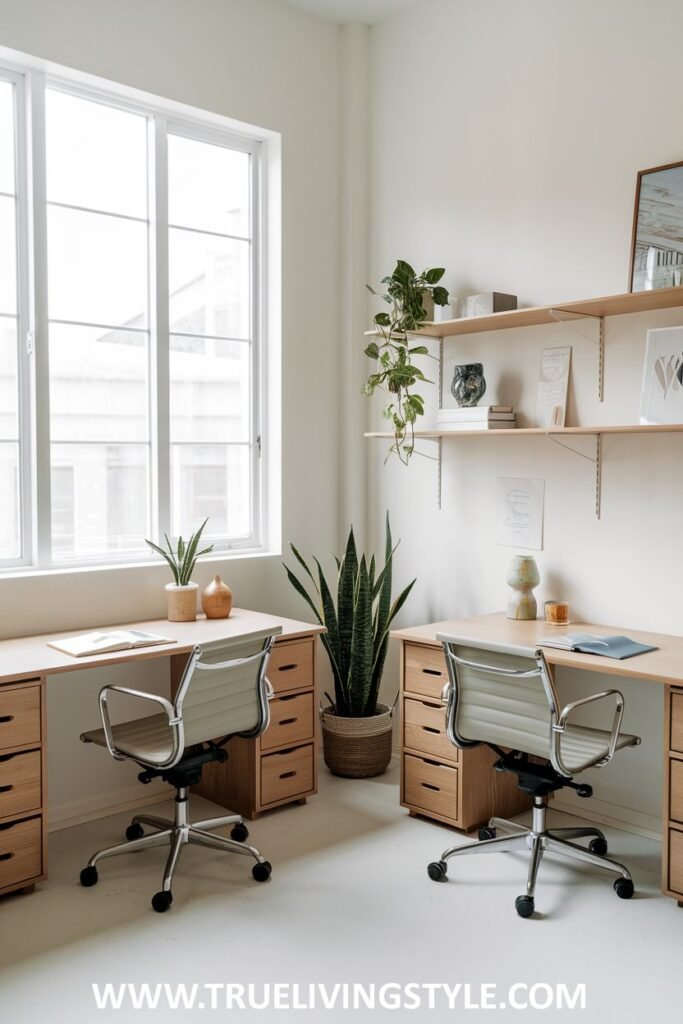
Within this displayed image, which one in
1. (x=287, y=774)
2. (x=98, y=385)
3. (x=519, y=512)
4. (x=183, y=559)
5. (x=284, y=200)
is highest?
(x=284, y=200)

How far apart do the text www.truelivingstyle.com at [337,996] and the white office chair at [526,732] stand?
384mm

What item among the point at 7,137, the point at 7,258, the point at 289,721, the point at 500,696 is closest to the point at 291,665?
the point at 289,721

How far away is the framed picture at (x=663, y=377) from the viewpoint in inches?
122

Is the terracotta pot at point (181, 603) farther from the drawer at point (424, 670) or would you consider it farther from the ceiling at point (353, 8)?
the ceiling at point (353, 8)

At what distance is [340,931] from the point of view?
2582 mm

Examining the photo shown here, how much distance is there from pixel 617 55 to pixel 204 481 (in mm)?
2281

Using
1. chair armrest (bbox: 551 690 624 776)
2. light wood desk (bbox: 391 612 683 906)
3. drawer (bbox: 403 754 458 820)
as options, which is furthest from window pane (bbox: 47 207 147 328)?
chair armrest (bbox: 551 690 624 776)

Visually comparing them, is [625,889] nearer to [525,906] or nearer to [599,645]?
[525,906]

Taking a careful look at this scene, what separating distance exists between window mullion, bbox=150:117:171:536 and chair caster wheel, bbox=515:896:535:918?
1984 mm

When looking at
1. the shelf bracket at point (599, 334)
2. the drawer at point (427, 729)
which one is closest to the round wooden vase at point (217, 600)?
the drawer at point (427, 729)

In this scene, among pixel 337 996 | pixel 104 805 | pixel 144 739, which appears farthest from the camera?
pixel 104 805

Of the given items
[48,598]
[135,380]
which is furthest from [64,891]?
[135,380]

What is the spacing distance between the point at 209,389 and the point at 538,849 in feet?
7.48

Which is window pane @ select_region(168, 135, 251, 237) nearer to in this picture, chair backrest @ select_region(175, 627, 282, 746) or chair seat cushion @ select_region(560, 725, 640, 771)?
chair backrest @ select_region(175, 627, 282, 746)
